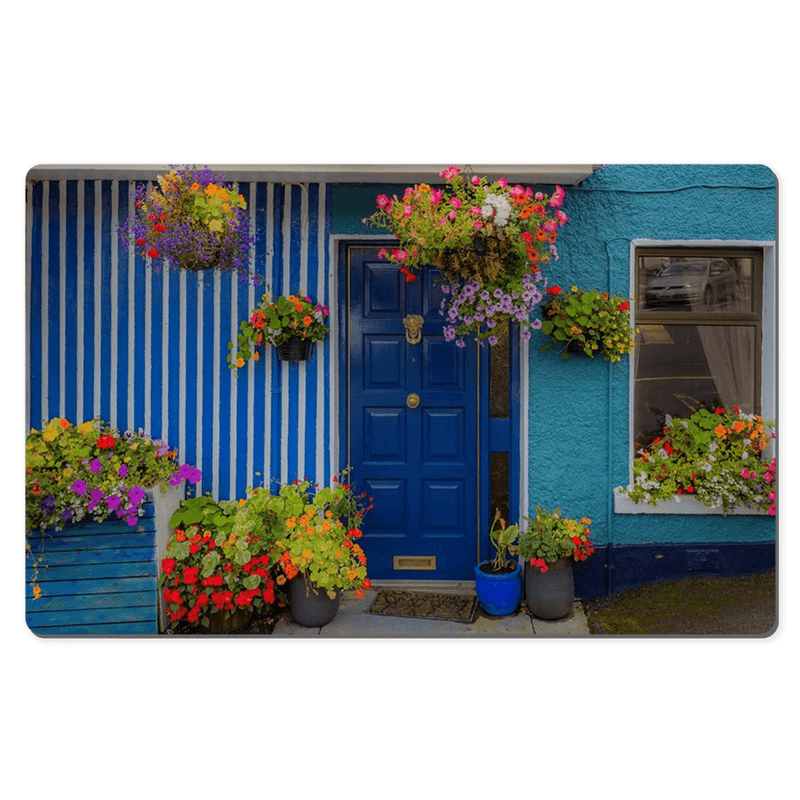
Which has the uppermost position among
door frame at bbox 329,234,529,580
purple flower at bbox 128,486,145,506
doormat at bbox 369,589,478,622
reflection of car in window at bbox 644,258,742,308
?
reflection of car in window at bbox 644,258,742,308

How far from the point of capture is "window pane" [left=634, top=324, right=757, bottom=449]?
140 inches

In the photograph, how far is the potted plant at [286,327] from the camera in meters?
3.35

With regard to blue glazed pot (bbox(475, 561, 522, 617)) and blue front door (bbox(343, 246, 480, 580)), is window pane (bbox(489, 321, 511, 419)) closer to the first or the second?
blue front door (bbox(343, 246, 480, 580))

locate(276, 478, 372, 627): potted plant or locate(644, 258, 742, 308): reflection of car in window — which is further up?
locate(644, 258, 742, 308): reflection of car in window

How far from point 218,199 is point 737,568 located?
332 cm

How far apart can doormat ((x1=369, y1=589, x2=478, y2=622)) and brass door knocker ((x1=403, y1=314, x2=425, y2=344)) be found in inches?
57.5

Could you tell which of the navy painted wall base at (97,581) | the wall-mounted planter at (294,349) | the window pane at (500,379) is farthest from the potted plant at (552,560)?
the navy painted wall base at (97,581)

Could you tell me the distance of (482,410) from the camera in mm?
3656

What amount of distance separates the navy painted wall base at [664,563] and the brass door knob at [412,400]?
4.24ft

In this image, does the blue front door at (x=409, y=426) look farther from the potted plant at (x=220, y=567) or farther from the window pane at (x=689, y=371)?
the window pane at (x=689, y=371)

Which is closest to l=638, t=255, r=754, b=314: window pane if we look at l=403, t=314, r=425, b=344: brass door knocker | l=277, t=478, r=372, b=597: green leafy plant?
l=403, t=314, r=425, b=344: brass door knocker

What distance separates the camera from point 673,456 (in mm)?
3555

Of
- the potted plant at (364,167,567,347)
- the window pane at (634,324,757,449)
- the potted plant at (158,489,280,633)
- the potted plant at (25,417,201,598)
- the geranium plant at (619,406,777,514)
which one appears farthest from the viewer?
the window pane at (634,324,757,449)

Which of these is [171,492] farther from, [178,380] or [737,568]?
[737,568]
